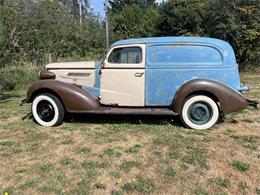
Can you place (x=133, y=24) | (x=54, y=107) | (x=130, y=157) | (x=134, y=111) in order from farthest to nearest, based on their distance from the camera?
(x=133, y=24), (x=54, y=107), (x=134, y=111), (x=130, y=157)

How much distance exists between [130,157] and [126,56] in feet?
7.11

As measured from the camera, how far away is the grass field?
4.22 meters

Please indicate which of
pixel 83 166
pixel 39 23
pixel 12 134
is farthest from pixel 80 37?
pixel 83 166

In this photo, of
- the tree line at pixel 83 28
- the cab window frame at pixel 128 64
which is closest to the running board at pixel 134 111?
the cab window frame at pixel 128 64

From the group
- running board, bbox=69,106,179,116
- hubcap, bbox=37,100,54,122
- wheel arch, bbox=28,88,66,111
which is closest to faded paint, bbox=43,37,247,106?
running board, bbox=69,106,179,116

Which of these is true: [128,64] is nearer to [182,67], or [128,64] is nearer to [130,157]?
[182,67]

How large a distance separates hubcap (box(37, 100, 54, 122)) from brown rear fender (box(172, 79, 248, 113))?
2358 millimetres

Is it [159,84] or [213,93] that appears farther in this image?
[159,84]

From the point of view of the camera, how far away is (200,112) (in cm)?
631

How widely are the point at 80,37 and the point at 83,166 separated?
49.3 feet

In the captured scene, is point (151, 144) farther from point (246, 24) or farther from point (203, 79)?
point (246, 24)

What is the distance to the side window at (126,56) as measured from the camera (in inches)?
252

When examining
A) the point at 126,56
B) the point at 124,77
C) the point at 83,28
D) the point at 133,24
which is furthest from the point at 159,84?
the point at 133,24

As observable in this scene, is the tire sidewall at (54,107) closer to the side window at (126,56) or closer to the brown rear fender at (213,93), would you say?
the side window at (126,56)
